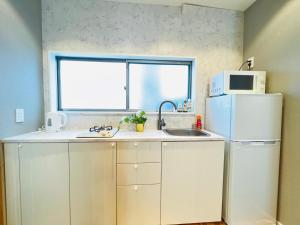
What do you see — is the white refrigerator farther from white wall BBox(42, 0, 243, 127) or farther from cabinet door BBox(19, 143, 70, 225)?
cabinet door BBox(19, 143, 70, 225)

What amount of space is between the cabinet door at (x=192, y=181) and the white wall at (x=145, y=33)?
2.09ft

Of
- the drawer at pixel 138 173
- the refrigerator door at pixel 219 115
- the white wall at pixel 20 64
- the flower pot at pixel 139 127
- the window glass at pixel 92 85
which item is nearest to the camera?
the white wall at pixel 20 64

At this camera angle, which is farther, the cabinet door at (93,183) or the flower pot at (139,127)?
the flower pot at (139,127)

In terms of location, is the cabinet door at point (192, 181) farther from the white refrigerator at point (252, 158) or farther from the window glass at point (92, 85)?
the window glass at point (92, 85)

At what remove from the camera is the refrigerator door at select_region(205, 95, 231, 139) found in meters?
1.57

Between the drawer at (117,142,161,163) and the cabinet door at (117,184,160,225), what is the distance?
258 mm

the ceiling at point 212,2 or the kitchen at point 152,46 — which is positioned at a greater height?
the ceiling at point 212,2

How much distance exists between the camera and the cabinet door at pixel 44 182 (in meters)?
1.37

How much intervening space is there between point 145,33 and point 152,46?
181 mm

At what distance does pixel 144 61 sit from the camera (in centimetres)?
213

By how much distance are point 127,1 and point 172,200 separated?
232 centimetres

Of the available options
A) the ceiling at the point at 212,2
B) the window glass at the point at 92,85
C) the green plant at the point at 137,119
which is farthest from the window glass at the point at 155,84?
the ceiling at the point at 212,2

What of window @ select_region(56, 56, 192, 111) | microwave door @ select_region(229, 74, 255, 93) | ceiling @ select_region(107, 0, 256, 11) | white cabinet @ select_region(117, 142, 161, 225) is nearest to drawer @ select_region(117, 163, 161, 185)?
white cabinet @ select_region(117, 142, 161, 225)

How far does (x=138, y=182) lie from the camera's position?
146cm
